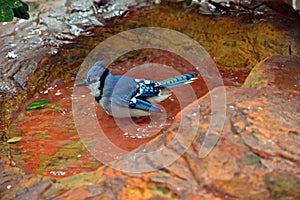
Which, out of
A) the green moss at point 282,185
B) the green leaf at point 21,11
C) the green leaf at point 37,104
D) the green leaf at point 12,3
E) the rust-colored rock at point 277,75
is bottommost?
the green leaf at point 37,104

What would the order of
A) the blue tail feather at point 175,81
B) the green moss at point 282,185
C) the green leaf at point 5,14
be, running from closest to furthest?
the green moss at point 282,185, the green leaf at point 5,14, the blue tail feather at point 175,81

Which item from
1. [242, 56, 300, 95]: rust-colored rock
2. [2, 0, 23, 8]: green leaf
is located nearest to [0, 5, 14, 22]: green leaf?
[2, 0, 23, 8]: green leaf

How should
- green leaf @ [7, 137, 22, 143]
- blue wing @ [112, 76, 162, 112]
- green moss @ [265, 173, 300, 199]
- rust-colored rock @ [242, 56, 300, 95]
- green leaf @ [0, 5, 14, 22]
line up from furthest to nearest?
blue wing @ [112, 76, 162, 112], green leaf @ [0, 5, 14, 22], green leaf @ [7, 137, 22, 143], rust-colored rock @ [242, 56, 300, 95], green moss @ [265, 173, 300, 199]

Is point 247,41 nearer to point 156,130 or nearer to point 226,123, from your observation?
point 156,130

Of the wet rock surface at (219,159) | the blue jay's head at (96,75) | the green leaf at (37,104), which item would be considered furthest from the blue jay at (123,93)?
the wet rock surface at (219,159)

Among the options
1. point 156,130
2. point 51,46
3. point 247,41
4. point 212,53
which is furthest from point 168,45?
point 156,130

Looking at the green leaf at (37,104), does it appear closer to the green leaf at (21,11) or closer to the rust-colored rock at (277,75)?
the green leaf at (21,11)

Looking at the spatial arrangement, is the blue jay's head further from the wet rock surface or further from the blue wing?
the wet rock surface
